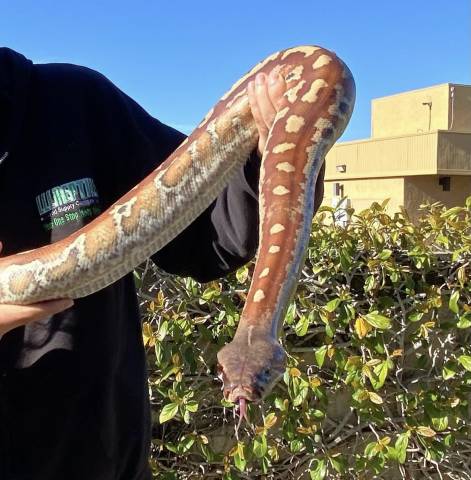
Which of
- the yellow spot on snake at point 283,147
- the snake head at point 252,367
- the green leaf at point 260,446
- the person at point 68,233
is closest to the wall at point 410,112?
the green leaf at point 260,446

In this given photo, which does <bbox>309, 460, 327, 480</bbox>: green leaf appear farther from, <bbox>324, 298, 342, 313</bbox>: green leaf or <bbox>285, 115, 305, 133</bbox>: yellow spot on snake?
<bbox>285, 115, 305, 133</bbox>: yellow spot on snake

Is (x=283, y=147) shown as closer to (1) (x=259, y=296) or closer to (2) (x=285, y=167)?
(2) (x=285, y=167)

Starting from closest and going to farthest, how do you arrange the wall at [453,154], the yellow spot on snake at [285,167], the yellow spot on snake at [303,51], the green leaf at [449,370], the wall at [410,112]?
the yellow spot on snake at [285,167] < the yellow spot on snake at [303,51] < the green leaf at [449,370] < the wall at [453,154] < the wall at [410,112]

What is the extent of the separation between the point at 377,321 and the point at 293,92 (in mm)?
1693

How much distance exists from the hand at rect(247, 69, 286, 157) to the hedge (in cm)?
142

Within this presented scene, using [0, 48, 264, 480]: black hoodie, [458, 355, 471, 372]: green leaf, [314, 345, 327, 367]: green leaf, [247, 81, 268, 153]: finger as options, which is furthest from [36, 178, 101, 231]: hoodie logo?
[458, 355, 471, 372]: green leaf

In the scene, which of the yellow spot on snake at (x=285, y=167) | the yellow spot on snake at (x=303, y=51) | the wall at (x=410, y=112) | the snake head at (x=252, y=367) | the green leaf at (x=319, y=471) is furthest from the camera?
the wall at (x=410, y=112)

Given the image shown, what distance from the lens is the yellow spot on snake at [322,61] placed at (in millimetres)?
2342

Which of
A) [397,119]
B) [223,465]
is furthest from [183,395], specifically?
[397,119]

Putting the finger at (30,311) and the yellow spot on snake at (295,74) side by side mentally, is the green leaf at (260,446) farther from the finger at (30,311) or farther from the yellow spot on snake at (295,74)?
the yellow spot on snake at (295,74)

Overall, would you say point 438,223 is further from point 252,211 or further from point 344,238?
point 252,211

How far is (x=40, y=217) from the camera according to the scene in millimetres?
2279

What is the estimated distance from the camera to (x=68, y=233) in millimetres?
2393

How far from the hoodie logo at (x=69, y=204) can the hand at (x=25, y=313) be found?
0.30 meters
